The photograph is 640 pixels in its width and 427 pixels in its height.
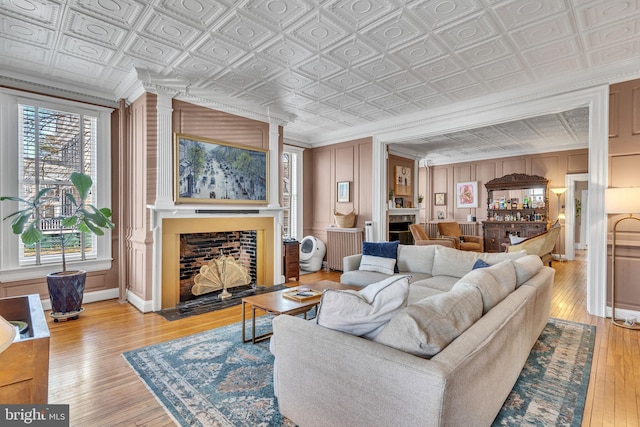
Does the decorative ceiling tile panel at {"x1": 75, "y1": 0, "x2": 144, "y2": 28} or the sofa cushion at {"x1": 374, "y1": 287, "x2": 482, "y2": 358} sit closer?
the sofa cushion at {"x1": 374, "y1": 287, "x2": 482, "y2": 358}

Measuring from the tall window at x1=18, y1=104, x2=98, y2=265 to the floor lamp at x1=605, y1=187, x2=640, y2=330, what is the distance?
6121mm

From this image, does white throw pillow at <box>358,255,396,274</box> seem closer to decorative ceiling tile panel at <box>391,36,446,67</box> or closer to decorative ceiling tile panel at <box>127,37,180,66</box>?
decorative ceiling tile panel at <box>391,36,446,67</box>

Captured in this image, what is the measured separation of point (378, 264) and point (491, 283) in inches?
84.2

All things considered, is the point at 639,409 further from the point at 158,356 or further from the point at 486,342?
the point at 158,356

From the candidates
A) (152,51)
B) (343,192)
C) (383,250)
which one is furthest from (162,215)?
(343,192)

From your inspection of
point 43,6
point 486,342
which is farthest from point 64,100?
point 486,342

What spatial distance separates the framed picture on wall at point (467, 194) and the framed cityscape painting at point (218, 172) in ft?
21.1

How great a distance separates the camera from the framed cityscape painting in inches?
170

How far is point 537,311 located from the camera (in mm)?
2742

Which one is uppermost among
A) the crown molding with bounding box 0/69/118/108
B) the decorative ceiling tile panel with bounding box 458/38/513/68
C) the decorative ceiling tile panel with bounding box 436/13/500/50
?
the decorative ceiling tile panel with bounding box 436/13/500/50

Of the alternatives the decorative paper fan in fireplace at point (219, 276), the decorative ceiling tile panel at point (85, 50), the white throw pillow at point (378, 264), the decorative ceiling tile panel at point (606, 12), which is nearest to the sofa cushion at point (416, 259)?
the white throw pillow at point (378, 264)

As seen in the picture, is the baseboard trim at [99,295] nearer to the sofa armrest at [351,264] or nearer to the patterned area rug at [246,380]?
the patterned area rug at [246,380]

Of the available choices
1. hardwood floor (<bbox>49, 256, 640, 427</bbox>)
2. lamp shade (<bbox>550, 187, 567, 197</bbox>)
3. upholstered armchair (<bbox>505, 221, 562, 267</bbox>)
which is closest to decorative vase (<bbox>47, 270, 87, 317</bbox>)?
hardwood floor (<bbox>49, 256, 640, 427</bbox>)

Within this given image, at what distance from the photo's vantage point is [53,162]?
4098 mm
